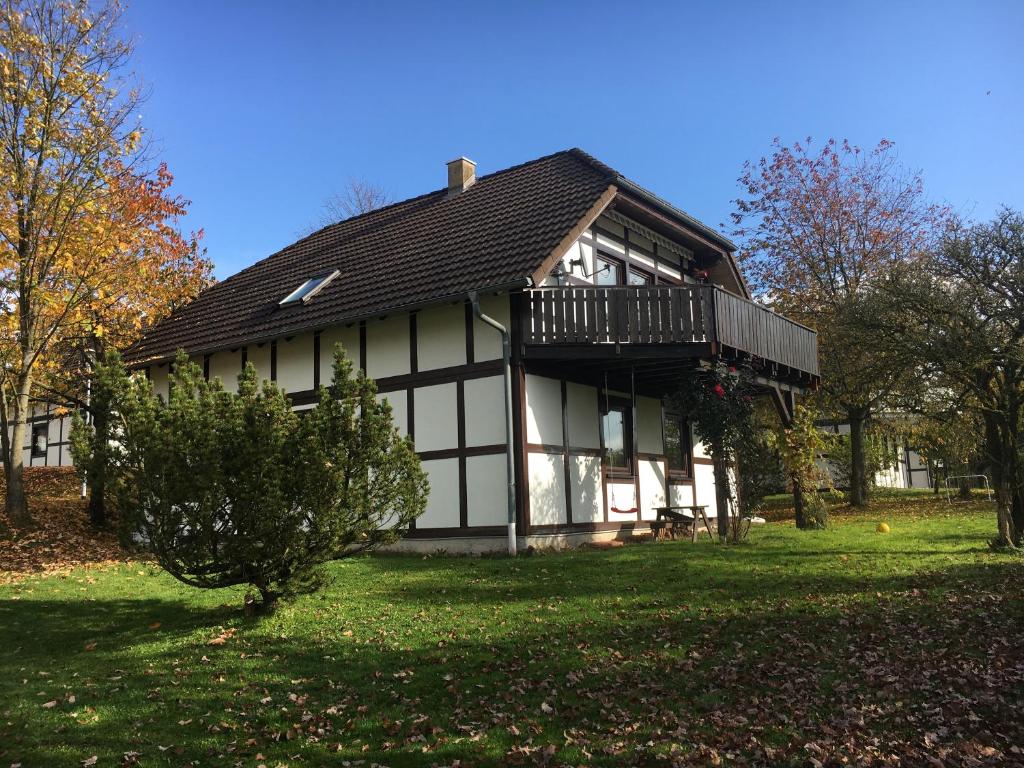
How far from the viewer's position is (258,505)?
8.25m

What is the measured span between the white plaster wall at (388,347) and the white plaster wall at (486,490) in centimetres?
256

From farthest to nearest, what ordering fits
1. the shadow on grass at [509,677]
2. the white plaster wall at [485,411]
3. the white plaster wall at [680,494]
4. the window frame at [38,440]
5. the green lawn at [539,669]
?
the window frame at [38,440]
the white plaster wall at [680,494]
the white plaster wall at [485,411]
the shadow on grass at [509,677]
the green lawn at [539,669]

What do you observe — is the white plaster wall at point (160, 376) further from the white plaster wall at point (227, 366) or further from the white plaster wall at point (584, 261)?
the white plaster wall at point (584, 261)

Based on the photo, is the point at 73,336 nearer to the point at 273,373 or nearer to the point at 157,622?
the point at 273,373

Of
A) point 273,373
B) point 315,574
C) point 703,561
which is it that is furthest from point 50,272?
point 703,561

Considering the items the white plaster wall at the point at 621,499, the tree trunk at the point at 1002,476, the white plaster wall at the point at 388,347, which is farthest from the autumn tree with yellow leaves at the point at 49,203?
the tree trunk at the point at 1002,476

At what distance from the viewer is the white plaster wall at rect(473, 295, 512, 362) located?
14781 millimetres

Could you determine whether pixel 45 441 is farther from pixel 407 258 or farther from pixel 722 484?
pixel 722 484

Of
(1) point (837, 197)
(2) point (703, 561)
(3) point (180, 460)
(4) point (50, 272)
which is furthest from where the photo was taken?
(1) point (837, 197)

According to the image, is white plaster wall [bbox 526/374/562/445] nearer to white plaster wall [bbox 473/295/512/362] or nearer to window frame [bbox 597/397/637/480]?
white plaster wall [bbox 473/295/512/362]

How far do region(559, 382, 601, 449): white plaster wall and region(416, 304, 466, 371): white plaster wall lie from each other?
2.19 metres

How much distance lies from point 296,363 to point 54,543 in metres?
5.73

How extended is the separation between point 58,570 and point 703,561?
990 centimetres

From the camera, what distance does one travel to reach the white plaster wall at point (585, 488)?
604 inches
